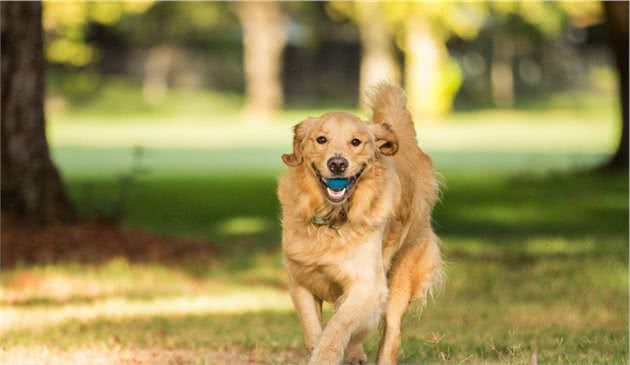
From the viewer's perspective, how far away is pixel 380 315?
24.0ft

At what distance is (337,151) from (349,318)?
857mm

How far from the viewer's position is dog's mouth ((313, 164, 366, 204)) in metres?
7.11

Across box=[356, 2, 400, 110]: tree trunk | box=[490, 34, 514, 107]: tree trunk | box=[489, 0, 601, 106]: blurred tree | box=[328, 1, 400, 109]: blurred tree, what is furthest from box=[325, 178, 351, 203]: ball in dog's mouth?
box=[490, 34, 514, 107]: tree trunk

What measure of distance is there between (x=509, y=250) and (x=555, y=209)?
4.58 m

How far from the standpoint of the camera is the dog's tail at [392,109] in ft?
27.0

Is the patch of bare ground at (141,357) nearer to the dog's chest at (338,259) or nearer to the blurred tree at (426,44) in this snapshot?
the dog's chest at (338,259)

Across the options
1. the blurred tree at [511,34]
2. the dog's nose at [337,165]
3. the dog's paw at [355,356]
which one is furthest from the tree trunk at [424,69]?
the dog's nose at [337,165]

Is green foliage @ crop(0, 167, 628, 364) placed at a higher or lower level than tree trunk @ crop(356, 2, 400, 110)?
higher

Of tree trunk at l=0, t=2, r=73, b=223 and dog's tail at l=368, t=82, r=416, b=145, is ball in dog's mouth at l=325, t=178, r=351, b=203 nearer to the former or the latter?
dog's tail at l=368, t=82, r=416, b=145

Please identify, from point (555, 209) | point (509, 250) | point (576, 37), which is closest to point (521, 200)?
point (555, 209)

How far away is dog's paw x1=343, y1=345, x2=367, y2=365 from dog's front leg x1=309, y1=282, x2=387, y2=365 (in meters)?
0.54

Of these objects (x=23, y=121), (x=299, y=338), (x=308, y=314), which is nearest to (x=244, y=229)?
(x=23, y=121)

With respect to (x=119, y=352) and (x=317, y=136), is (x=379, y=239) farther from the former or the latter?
(x=119, y=352)

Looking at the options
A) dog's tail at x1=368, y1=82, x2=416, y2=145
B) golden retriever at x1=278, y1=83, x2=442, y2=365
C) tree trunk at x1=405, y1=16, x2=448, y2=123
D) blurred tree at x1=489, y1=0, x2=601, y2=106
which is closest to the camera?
golden retriever at x1=278, y1=83, x2=442, y2=365
